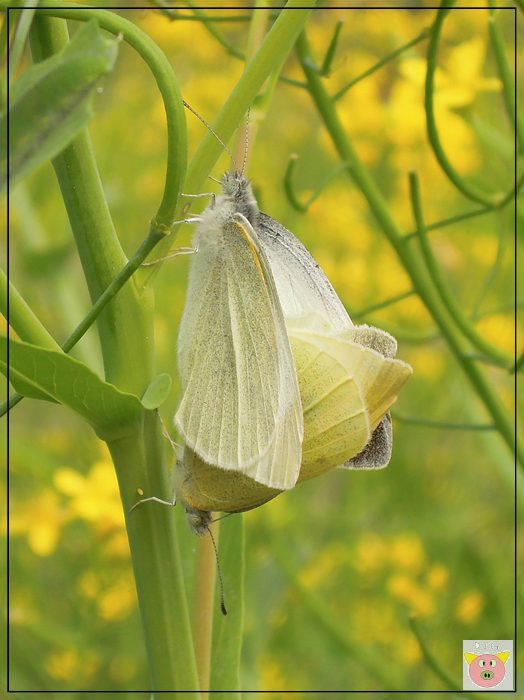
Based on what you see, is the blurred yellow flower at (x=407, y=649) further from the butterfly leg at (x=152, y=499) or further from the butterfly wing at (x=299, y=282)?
the butterfly leg at (x=152, y=499)

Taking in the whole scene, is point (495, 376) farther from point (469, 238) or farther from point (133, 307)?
point (133, 307)

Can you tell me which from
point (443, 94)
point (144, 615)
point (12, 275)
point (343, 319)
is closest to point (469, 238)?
point (443, 94)

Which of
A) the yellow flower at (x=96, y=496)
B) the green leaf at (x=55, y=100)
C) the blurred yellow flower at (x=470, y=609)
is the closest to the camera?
the green leaf at (x=55, y=100)

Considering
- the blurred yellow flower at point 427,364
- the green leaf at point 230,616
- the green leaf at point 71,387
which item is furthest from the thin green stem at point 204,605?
the blurred yellow flower at point 427,364

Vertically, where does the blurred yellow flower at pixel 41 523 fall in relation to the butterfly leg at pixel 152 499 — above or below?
below

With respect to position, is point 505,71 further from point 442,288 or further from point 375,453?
point 375,453
